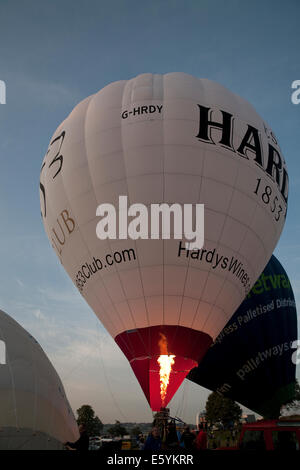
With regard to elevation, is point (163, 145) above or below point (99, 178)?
above

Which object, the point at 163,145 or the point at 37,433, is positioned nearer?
the point at 37,433

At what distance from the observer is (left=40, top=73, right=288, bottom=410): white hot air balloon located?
9.87 meters

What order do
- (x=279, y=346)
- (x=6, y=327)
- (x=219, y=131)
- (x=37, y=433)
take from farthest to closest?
(x=279, y=346) → (x=219, y=131) → (x=6, y=327) → (x=37, y=433)

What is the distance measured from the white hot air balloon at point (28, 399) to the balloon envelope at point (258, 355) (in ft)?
31.8

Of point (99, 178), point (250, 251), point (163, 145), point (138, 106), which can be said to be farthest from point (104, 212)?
point (250, 251)

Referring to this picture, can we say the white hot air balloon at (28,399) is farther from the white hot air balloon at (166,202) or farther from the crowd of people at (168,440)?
the white hot air balloon at (166,202)

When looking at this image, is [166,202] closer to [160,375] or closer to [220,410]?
[160,375]

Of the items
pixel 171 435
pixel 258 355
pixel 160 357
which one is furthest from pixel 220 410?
pixel 171 435

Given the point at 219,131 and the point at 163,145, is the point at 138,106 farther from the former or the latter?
the point at 219,131

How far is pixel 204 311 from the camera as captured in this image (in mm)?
10148

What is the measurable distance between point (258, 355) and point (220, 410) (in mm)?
37897

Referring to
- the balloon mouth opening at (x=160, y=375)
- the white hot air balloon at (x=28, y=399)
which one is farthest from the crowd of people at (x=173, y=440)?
the white hot air balloon at (x=28, y=399)

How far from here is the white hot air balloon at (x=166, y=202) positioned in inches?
388

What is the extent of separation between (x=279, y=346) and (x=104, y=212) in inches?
423
